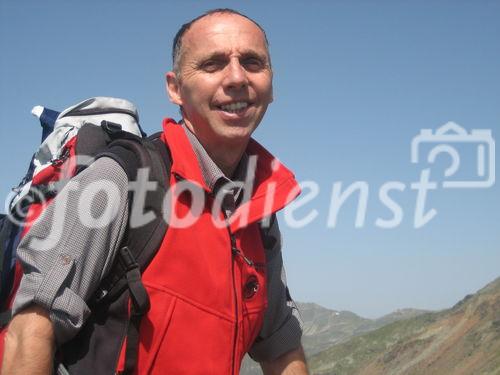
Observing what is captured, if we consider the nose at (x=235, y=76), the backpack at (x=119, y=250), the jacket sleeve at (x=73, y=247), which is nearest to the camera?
the jacket sleeve at (x=73, y=247)

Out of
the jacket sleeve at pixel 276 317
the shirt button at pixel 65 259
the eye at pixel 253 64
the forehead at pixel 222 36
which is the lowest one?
the jacket sleeve at pixel 276 317

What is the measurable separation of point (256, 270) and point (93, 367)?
3.41 ft

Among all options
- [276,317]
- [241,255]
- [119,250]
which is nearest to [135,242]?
[119,250]

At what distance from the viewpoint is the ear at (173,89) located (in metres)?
3.66

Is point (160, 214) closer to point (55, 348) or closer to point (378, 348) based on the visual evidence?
point (55, 348)

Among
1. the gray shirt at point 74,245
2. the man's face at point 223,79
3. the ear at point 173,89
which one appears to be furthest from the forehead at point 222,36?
the gray shirt at point 74,245

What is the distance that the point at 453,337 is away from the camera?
224 ft

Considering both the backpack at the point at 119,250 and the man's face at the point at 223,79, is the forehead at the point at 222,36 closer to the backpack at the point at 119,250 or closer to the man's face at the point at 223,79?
the man's face at the point at 223,79

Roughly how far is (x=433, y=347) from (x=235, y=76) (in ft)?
234

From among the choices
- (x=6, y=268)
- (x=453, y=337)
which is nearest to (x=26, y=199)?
(x=6, y=268)

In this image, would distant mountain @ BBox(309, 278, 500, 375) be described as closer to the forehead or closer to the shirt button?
the forehead

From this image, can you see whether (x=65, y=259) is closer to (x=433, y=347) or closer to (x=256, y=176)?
(x=256, y=176)

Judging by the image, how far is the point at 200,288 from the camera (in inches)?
119

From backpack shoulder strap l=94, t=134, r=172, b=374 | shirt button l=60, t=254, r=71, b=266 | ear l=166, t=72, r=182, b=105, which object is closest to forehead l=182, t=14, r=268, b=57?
ear l=166, t=72, r=182, b=105
